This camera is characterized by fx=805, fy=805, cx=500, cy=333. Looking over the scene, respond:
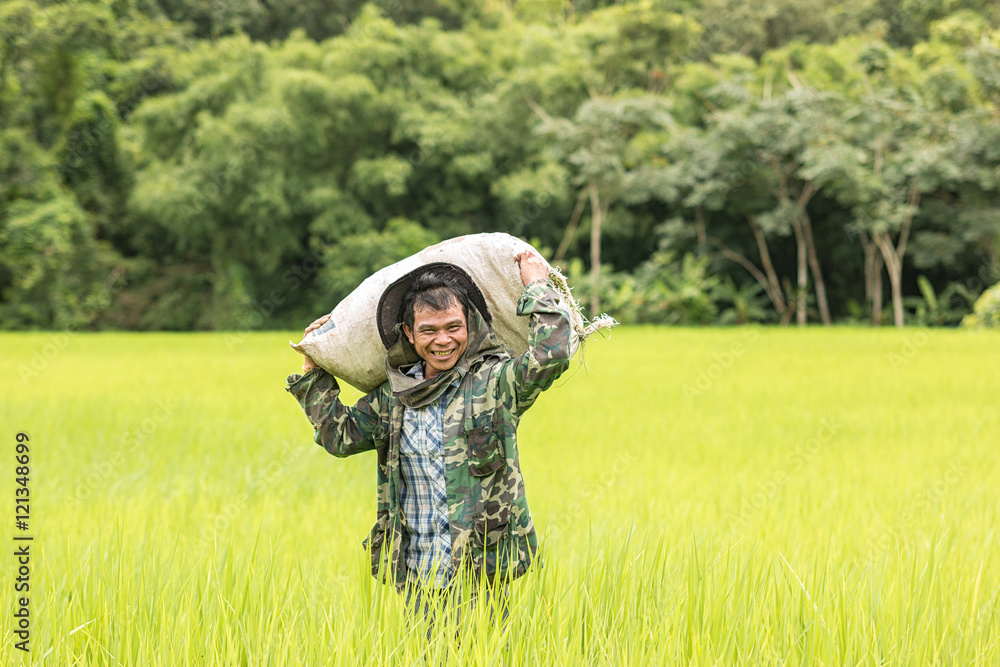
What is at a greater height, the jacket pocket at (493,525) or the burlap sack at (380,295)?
the burlap sack at (380,295)

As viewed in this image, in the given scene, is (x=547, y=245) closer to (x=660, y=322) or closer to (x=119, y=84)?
(x=660, y=322)

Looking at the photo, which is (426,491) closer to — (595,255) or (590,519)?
(590,519)

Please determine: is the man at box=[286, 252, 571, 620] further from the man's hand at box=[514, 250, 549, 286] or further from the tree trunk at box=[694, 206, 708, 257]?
the tree trunk at box=[694, 206, 708, 257]

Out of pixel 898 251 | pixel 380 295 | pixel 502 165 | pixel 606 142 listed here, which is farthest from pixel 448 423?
pixel 502 165

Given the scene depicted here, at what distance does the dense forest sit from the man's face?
12201mm

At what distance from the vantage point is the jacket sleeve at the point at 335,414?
1.66 m

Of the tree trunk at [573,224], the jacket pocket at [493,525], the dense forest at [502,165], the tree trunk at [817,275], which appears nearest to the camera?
the jacket pocket at [493,525]

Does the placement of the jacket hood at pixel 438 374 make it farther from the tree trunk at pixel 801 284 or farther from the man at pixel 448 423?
the tree trunk at pixel 801 284

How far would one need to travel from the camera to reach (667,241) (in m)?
15.1

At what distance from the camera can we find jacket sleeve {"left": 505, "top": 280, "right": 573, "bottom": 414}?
148 cm

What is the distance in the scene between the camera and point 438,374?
1.61m

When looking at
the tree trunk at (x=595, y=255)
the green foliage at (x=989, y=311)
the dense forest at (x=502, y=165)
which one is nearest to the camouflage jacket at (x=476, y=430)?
the dense forest at (x=502, y=165)

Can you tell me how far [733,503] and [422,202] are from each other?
557 inches

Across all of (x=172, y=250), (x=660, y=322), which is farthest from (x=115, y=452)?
(x=172, y=250)
